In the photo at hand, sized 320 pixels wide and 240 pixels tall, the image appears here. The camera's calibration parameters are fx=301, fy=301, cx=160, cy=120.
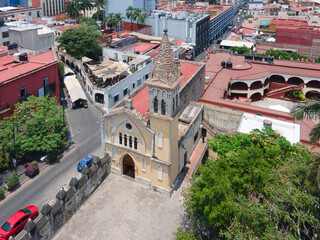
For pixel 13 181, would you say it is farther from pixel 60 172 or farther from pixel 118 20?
pixel 118 20

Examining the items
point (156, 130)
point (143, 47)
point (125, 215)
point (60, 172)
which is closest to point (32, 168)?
point (60, 172)

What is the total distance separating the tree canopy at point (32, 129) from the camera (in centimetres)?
3947

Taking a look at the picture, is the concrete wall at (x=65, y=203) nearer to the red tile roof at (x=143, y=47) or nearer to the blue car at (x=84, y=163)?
the blue car at (x=84, y=163)

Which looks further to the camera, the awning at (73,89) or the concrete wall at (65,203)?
the awning at (73,89)

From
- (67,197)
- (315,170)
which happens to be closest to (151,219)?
(67,197)

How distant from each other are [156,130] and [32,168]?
17943 mm

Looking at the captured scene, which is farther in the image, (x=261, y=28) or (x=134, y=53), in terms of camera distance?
(x=261, y=28)

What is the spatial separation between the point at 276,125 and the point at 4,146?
3652 centimetres

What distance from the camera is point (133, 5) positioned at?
101750 mm

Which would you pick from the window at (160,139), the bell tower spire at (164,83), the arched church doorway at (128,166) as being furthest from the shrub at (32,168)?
the bell tower spire at (164,83)

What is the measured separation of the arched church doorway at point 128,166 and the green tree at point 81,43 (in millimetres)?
42325

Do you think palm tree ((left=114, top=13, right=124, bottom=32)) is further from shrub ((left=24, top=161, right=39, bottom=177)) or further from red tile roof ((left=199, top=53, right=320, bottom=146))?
shrub ((left=24, top=161, right=39, bottom=177))

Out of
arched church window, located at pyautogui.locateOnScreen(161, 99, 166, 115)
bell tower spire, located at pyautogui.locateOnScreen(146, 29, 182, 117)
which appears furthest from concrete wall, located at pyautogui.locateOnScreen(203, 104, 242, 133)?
arched church window, located at pyautogui.locateOnScreen(161, 99, 166, 115)

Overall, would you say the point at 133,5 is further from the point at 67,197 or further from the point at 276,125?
the point at 67,197
